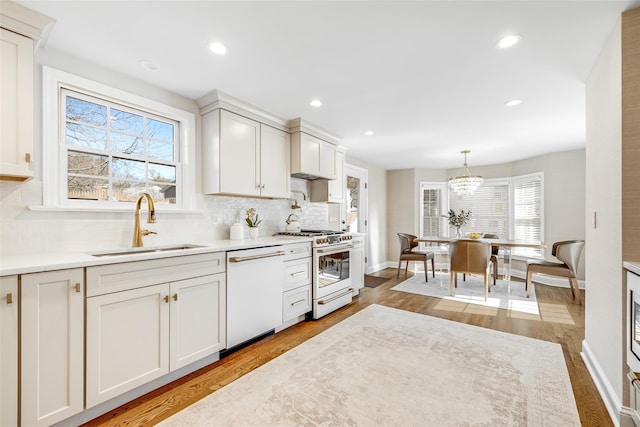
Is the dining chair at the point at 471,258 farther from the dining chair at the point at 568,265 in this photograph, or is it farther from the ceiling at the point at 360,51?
the ceiling at the point at 360,51

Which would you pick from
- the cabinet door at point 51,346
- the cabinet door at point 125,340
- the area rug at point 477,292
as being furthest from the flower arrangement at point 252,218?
the area rug at point 477,292

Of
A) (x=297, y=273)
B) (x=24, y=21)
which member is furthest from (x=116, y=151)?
(x=297, y=273)

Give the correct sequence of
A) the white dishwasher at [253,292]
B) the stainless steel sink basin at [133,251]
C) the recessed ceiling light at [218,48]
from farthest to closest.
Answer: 1. the white dishwasher at [253,292]
2. the stainless steel sink basin at [133,251]
3. the recessed ceiling light at [218,48]

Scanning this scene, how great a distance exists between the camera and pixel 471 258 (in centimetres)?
416

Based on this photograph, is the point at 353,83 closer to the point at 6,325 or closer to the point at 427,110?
the point at 427,110

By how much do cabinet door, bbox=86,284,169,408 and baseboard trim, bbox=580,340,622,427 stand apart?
2802mm

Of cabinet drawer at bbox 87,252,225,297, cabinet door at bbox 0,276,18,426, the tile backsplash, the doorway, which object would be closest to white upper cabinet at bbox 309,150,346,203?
the doorway

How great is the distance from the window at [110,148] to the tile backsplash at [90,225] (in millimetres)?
91

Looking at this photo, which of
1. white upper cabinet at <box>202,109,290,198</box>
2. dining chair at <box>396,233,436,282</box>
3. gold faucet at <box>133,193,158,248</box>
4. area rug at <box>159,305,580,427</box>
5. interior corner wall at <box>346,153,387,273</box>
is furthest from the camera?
interior corner wall at <box>346,153,387,273</box>

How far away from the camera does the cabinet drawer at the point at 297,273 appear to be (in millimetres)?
3002

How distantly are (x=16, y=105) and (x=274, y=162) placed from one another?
2.10 metres

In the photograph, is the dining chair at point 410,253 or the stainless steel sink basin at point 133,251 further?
the dining chair at point 410,253

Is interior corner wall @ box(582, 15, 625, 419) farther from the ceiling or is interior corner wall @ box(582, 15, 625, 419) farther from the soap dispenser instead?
the soap dispenser

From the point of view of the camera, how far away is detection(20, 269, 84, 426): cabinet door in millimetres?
1422
